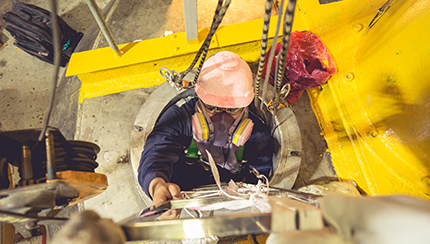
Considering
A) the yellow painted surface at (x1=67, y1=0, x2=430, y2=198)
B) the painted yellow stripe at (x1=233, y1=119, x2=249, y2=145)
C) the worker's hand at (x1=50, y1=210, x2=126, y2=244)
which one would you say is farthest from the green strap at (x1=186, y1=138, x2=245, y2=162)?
the worker's hand at (x1=50, y1=210, x2=126, y2=244)

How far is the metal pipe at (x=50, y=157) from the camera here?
0.80 metres

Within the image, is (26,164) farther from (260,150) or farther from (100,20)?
(260,150)

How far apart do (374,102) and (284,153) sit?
77 centimetres

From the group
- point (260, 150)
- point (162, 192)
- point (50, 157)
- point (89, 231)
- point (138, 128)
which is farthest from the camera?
point (260, 150)

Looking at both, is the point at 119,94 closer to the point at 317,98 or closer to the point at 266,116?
the point at 266,116

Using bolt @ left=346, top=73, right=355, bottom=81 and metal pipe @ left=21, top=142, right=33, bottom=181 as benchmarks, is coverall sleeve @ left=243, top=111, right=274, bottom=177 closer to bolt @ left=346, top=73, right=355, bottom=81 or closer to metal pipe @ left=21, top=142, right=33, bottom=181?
bolt @ left=346, top=73, right=355, bottom=81

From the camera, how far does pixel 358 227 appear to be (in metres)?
0.53

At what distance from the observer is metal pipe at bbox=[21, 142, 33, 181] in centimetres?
88

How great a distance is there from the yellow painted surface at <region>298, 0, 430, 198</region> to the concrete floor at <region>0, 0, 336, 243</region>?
0.24m

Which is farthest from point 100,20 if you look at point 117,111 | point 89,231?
point 89,231

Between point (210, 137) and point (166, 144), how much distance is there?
0.38 metres

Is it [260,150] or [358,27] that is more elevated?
[358,27]

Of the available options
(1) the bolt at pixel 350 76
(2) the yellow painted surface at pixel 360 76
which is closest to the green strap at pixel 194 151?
(2) the yellow painted surface at pixel 360 76

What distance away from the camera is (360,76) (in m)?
1.81
